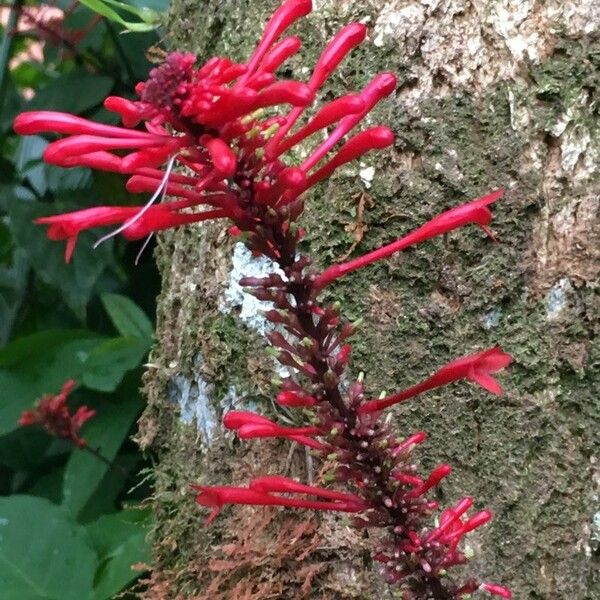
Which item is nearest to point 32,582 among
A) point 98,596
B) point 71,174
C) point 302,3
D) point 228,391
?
point 98,596

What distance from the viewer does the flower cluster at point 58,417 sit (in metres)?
1.52

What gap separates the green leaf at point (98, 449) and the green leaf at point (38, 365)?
0.32ft

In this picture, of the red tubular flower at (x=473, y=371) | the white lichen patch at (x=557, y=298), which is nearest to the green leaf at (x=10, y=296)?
the white lichen patch at (x=557, y=298)

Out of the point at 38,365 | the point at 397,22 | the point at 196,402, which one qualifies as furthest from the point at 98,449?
the point at 397,22

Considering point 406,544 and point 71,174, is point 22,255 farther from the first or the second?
point 406,544

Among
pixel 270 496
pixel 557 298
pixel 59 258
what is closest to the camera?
pixel 270 496

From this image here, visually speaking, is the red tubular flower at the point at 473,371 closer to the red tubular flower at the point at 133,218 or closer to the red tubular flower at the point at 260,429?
the red tubular flower at the point at 260,429

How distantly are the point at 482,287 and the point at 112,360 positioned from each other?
28.3 inches

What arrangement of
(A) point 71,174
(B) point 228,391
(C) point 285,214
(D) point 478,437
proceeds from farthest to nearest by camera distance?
(A) point 71,174, (B) point 228,391, (D) point 478,437, (C) point 285,214

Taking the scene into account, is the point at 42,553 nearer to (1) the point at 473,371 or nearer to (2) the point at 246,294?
(2) the point at 246,294

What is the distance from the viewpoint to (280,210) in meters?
0.64

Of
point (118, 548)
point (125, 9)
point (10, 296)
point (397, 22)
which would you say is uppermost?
point (125, 9)

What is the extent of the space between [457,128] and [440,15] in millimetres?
150

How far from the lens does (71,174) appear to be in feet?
6.79
